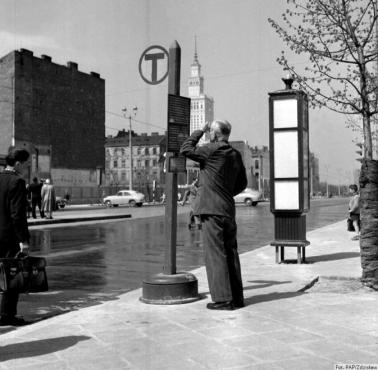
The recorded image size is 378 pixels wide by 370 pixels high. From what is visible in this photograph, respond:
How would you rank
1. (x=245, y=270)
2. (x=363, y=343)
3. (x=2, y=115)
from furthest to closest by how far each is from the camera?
(x=2, y=115)
(x=245, y=270)
(x=363, y=343)

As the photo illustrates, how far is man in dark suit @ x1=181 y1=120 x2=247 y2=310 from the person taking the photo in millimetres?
5387

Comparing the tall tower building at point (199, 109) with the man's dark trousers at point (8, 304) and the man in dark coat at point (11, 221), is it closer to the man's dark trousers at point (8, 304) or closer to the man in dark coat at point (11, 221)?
the man in dark coat at point (11, 221)

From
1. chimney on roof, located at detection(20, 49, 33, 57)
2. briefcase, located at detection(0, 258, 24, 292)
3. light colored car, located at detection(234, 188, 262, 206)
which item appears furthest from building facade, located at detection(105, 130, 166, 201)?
briefcase, located at detection(0, 258, 24, 292)

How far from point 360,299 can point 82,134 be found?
2572 inches

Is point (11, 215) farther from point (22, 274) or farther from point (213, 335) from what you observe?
point (213, 335)

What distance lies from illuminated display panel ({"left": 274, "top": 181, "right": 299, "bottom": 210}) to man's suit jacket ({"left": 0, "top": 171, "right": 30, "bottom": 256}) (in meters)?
5.06

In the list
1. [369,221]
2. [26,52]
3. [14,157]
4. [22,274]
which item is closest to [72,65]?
[26,52]

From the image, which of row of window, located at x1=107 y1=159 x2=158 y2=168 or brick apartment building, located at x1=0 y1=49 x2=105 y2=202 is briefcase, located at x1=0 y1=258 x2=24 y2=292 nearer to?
brick apartment building, located at x1=0 y1=49 x2=105 y2=202

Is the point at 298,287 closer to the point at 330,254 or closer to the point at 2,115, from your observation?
the point at 330,254

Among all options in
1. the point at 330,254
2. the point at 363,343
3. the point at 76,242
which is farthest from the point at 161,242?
the point at 363,343

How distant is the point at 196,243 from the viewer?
13.7 m

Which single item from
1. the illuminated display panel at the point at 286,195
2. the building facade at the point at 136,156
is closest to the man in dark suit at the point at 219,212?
the illuminated display panel at the point at 286,195

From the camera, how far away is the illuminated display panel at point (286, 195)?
29.7 feet

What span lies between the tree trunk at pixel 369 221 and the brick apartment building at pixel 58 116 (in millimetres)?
42927
